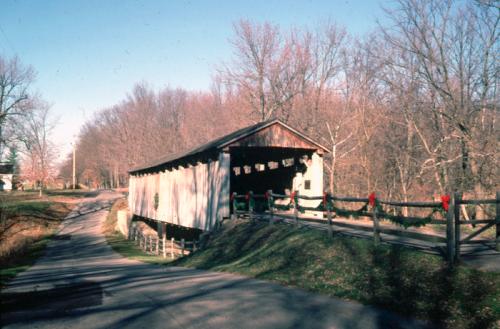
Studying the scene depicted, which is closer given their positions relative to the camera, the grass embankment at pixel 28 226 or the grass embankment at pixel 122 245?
the grass embankment at pixel 122 245

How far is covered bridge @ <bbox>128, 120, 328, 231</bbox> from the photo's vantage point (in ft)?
59.9

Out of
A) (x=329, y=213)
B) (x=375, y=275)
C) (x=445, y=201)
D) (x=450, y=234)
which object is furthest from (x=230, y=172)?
(x=450, y=234)

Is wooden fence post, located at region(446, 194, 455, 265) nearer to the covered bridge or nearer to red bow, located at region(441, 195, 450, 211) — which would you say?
red bow, located at region(441, 195, 450, 211)

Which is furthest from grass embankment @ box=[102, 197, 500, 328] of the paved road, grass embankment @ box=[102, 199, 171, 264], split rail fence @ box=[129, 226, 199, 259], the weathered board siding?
grass embankment @ box=[102, 199, 171, 264]

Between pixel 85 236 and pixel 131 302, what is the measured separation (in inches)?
1206

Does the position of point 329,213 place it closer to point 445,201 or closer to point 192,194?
point 445,201

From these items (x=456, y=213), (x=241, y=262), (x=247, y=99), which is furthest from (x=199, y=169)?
(x=247, y=99)

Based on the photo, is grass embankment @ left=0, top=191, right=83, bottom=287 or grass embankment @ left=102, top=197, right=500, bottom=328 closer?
grass embankment @ left=102, top=197, right=500, bottom=328

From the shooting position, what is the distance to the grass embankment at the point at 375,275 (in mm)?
6402

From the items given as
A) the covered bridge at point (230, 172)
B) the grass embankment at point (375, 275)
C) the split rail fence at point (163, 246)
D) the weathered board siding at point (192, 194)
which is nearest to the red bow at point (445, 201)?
the grass embankment at point (375, 275)

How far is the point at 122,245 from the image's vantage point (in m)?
29.8

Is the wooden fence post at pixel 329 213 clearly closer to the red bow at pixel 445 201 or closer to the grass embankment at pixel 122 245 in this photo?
the red bow at pixel 445 201

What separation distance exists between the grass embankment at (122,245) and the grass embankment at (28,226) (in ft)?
14.5

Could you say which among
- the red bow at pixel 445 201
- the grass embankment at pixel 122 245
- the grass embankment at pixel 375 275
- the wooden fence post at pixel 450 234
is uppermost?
the red bow at pixel 445 201
